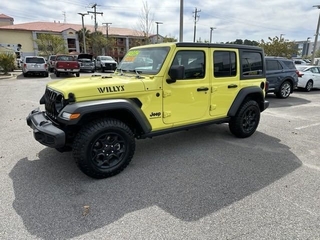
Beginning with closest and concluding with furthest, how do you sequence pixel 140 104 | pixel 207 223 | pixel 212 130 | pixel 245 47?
pixel 207 223 → pixel 140 104 → pixel 245 47 → pixel 212 130

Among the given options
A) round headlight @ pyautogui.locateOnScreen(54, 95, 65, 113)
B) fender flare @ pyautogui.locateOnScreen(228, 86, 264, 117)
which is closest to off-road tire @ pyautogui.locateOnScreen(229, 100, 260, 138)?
fender flare @ pyautogui.locateOnScreen(228, 86, 264, 117)

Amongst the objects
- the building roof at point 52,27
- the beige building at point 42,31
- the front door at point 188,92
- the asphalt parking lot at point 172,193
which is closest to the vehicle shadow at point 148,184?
the asphalt parking lot at point 172,193

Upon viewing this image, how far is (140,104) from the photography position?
3.40 metres

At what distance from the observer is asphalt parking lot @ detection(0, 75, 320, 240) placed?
232 cm

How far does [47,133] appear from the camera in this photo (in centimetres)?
293

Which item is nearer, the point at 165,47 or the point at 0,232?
the point at 0,232

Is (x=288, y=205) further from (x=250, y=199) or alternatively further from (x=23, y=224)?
(x=23, y=224)

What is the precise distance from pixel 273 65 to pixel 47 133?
382 inches

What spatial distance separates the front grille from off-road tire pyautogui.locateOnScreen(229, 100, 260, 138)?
10.9ft

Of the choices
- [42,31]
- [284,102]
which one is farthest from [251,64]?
[42,31]

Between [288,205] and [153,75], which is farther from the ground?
[153,75]

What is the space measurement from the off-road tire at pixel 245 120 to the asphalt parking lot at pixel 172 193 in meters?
0.23

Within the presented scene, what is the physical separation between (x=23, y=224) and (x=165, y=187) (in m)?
1.64

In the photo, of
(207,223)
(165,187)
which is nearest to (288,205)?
(207,223)
